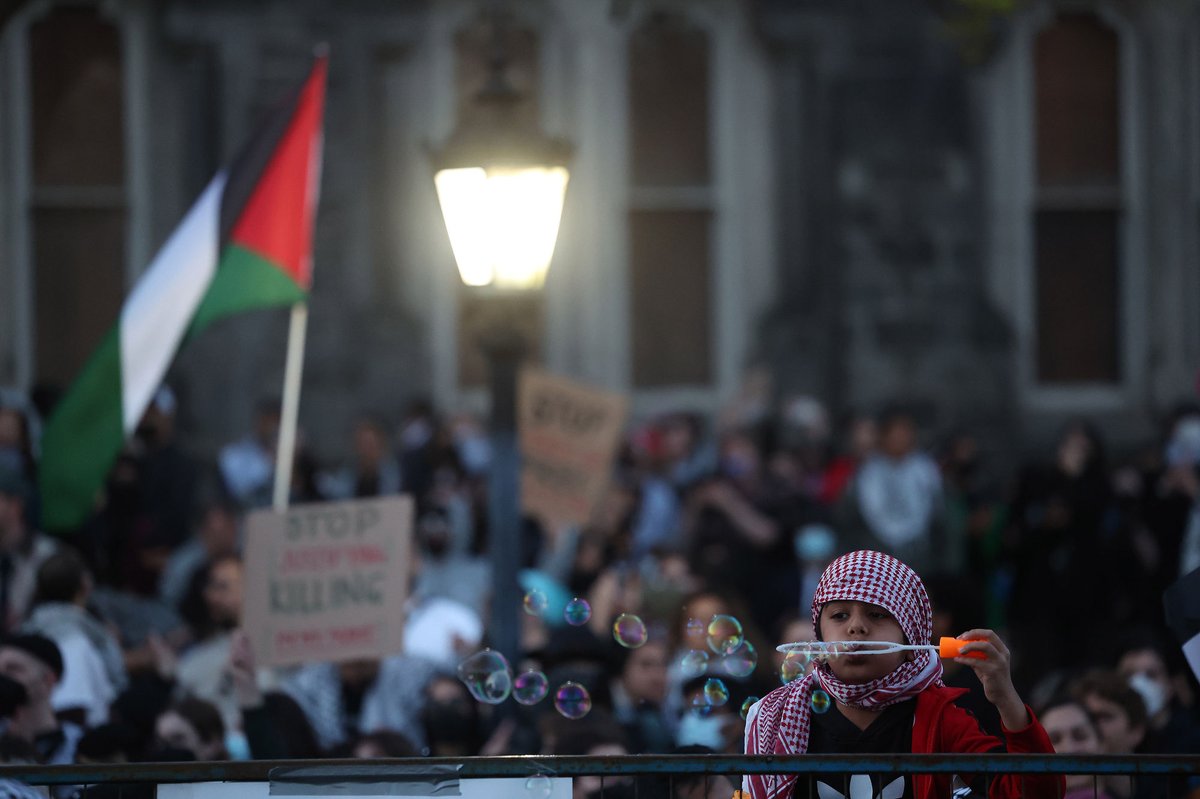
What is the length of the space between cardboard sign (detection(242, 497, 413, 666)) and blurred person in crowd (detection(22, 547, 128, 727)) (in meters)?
0.52

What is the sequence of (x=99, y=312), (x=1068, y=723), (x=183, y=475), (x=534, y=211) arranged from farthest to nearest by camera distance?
(x=99, y=312)
(x=183, y=475)
(x=534, y=211)
(x=1068, y=723)

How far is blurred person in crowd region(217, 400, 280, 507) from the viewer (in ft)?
36.4

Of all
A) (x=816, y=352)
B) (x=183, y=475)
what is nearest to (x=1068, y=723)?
(x=183, y=475)

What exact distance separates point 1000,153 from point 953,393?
1.73 meters

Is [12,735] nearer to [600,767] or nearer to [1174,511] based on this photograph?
[600,767]

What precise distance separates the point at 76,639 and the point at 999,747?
4118 mm

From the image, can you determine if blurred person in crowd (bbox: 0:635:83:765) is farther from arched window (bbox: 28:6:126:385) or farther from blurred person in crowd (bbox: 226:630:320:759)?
arched window (bbox: 28:6:126:385)

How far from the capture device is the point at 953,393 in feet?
43.9

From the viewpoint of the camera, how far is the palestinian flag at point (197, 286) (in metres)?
7.40

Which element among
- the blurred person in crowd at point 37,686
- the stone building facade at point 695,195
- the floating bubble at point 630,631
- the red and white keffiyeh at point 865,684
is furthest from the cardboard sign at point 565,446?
the red and white keffiyeh at point 865,684

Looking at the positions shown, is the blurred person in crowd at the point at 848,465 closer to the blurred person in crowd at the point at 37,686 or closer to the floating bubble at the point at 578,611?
the floating bubble at the point at 578,611

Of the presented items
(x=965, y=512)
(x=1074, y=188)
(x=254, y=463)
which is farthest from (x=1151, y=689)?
(x=1074, y=188)

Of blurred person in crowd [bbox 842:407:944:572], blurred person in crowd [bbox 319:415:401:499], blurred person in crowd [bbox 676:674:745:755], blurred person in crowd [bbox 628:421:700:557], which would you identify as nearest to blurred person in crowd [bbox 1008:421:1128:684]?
blurred person in crowd [bbox 842:407:944:572]

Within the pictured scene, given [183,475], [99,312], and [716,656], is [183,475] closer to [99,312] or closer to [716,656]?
[99,312]
